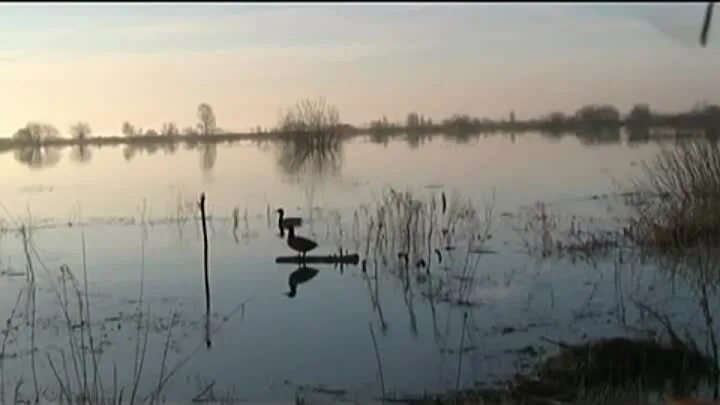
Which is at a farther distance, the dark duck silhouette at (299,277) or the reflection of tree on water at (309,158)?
the reflection of tree on water at (309,158)

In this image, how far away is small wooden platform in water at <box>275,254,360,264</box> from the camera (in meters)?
11.1

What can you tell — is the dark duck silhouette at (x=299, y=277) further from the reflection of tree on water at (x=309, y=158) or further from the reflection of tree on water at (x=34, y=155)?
the reflection of tree on water at (x=34, y=155)

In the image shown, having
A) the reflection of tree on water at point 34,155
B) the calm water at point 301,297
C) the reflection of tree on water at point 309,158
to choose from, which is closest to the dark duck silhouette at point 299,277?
the calm water at point 301,297

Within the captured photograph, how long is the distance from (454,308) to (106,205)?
1219 cm

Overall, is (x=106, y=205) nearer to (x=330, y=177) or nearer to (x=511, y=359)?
(x=330, y=177)

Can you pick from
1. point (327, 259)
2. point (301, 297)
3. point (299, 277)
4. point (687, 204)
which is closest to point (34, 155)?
point (327, 259)

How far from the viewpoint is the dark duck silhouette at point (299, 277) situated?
9.89 metres

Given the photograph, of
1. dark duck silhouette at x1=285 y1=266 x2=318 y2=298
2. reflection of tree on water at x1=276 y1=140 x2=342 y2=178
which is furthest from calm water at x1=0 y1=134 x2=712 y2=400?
reflection of tree on water at x1=276 y1=140 x2=342 y2=178

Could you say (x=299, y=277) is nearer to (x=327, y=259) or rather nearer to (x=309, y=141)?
(x=327, y=259)

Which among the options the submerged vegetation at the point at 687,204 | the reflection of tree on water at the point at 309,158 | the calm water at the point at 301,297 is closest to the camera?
the calm water at the point at 301,297

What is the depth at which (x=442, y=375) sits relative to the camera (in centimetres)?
644

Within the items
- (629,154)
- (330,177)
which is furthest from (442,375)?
(629,154)

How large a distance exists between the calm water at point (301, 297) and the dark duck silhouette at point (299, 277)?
0.34 ft

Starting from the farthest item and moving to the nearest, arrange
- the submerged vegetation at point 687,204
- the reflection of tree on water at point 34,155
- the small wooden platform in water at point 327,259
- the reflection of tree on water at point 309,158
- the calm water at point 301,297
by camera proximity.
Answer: the reflection of tree on water at point 34,155
the reflection of tree on water at point 309,158
the small wooden platform in water at point 327,259
the submerged vegetation at point 687,204
the calm water at point 301,297
